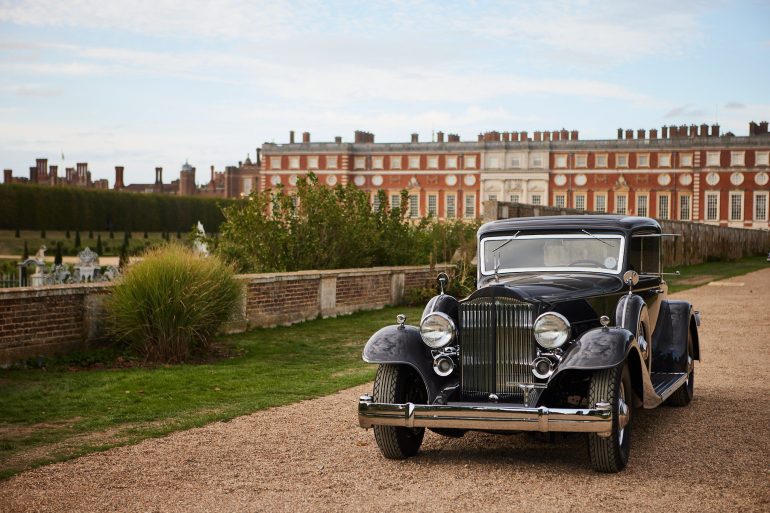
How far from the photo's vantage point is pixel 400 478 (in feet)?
20.6

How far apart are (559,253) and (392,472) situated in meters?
2.61

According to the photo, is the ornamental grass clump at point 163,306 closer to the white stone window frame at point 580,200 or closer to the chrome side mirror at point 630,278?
the chrome side mirror at point 630,278

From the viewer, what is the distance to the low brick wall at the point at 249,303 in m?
10.7

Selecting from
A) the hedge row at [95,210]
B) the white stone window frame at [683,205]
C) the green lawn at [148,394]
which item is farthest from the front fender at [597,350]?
the white stone window frame at [683,205]

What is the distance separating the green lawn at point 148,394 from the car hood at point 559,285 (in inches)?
111

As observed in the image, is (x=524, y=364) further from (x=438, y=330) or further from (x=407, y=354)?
(x=407, y=354)

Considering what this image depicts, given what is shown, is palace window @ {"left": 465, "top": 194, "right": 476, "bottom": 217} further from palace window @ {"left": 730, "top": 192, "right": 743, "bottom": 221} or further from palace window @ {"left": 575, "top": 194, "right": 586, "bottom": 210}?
palace window @ {"left": 730, "top": 192, "right": 743, "bottom": 221}

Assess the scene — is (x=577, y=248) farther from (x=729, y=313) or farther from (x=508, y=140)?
(x=508, y=140)

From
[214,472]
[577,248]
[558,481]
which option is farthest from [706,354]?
[214,472]

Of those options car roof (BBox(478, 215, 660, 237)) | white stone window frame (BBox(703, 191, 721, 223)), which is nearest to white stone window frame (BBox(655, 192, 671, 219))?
white stone window frame (BBox(703, 191, 721, 223))

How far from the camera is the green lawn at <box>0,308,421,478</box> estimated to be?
748cm

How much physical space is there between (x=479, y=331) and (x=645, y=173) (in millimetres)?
90867

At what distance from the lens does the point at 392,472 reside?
6449mm

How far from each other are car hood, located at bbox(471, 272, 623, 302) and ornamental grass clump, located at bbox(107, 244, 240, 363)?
4.74 metres
